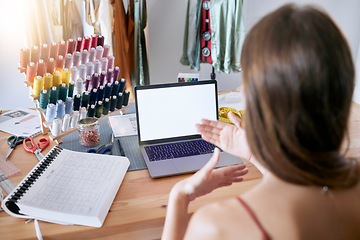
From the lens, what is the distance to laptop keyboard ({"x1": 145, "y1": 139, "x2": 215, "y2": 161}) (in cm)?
114

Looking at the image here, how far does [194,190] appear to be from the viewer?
2.52 ft

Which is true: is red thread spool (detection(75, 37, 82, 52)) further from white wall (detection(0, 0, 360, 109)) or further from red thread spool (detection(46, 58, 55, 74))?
white wall (detection(0, 0, 360, 109))

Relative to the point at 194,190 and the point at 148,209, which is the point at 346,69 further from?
the point at 148,209

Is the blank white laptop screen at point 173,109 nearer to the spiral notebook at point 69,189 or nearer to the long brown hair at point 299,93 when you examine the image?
the spiral notebook at point 69,189

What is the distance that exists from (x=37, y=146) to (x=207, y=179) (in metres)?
0.79

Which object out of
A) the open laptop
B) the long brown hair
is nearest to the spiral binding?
the open laptop

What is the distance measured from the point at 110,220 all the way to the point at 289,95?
0.62 m

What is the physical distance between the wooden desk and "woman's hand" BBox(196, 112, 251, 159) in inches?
4.5

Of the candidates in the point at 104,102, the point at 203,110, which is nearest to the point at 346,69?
the point at 203,110

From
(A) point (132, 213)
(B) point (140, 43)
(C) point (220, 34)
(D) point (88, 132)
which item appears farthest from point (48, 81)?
(C) point (220, 34)

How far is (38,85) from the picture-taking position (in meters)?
1.15

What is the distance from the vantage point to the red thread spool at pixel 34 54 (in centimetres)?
117

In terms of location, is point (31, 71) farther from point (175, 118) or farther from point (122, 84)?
point (175, 118)

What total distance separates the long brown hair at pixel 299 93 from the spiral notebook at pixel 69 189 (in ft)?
1.76
